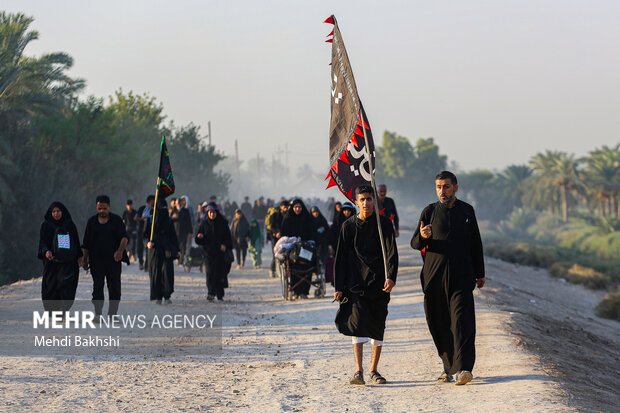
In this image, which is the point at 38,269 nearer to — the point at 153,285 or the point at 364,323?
the point at 153,285

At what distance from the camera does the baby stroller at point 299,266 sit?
1377 cm

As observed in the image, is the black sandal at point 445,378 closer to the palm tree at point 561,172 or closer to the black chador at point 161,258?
the black chador at point 161,258

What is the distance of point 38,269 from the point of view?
79.8 ft

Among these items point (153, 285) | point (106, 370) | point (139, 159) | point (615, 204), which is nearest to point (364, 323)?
point (106, 370)

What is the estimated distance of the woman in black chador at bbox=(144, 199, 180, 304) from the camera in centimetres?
1300

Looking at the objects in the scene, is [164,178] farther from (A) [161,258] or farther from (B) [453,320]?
(B) [453,320]

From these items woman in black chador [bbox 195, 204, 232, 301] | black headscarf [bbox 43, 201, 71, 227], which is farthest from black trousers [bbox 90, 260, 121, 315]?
woman in black chador [bbox 195, 204, 232, 301]

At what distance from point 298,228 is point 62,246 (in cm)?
467

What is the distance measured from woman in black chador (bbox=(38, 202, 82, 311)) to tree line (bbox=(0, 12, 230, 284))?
1177cm

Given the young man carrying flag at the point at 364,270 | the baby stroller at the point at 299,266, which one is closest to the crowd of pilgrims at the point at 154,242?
the baby stroller at the point at 299,266

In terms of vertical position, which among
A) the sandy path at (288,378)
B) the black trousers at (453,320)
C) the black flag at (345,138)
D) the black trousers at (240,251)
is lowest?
the sandy path at (288,378)

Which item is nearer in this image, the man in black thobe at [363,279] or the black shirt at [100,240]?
the man in black thobe at [363,279]

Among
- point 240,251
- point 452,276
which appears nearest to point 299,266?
point 452,276

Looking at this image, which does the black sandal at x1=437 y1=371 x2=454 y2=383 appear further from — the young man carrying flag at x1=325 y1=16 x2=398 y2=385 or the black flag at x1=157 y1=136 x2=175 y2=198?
the black flag at x1=157 y1=136 x2=175 y2=198
